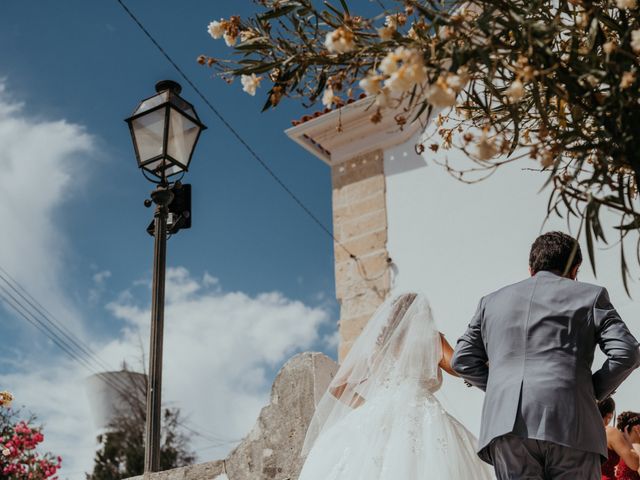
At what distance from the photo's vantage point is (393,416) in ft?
13.1

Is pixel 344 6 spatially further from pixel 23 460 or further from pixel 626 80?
pixel 23 460

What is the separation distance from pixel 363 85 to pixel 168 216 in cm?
391

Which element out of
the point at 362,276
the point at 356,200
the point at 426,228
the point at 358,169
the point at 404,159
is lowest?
the point at 362,276

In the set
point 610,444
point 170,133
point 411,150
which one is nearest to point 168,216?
point 170,133

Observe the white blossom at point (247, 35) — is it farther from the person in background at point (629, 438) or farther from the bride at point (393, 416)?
the person in background at point (629, 438)

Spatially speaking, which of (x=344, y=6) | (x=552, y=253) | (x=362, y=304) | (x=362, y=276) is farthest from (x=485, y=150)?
(x=362, y=276)

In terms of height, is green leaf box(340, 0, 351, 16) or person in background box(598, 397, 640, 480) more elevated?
green leaf box(340, 0, 351, 16)

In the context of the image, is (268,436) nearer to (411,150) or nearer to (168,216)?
(168,216)

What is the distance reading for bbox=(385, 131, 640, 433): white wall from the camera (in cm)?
812

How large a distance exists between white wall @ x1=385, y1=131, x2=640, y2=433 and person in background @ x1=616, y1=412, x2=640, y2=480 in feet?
9.07

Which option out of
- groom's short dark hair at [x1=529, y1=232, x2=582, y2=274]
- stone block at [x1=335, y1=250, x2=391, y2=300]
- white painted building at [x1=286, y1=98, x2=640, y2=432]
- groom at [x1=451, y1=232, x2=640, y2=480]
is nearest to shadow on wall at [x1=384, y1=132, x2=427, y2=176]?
white painted building at [x1=286, y1=98, x2=640, y2=432]

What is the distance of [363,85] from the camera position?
6.15ft

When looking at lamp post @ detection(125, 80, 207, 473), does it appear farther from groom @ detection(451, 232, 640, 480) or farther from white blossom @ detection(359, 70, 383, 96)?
white blossom @ detection(359, 70, 383, 96)

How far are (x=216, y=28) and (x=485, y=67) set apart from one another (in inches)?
32.7
